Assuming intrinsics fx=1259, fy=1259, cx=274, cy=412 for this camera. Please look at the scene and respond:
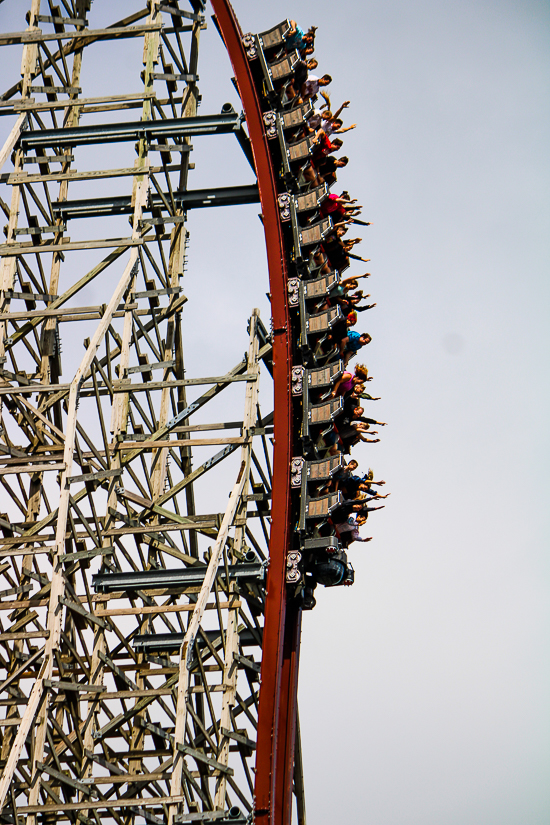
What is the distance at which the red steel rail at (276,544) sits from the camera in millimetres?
13258

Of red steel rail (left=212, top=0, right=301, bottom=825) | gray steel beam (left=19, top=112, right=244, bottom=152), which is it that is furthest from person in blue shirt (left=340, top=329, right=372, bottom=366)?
gray steel beam (left=19, top=112, right=244, bottom=152)

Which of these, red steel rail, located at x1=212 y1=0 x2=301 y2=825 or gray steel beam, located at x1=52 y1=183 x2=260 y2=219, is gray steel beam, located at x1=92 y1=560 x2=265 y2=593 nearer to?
red steel rail, located at x1=212 y1=0 x2=301 y2=825

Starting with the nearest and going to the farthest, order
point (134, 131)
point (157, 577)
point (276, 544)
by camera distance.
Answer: point (157, 577) → point (276, 544) → point (134, 131)

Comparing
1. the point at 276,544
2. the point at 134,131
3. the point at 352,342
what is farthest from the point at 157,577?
the point at 134,131

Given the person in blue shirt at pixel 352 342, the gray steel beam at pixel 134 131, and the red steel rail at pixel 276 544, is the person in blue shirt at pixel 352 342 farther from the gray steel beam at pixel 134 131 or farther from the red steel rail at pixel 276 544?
the gray steel beam at pixel 134 131

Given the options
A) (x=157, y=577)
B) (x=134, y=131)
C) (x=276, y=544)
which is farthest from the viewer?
(x=134, y=131)

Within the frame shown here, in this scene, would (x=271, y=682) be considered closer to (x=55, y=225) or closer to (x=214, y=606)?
(x=214, y=606)

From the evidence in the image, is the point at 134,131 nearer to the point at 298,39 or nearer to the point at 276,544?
the point at 298,39

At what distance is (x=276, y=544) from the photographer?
45.5 feet

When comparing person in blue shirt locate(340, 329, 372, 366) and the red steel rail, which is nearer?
the red steel rail

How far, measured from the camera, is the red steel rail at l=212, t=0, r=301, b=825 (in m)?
13.3

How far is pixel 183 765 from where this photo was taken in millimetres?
11836

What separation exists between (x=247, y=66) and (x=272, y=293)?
9.79 feet

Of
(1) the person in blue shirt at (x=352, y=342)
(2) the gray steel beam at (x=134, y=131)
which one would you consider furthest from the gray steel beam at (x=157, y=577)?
(2) the gray steel beam at (x=134, y=131)
